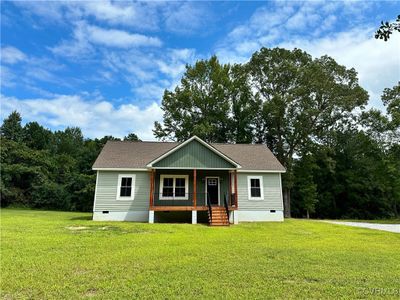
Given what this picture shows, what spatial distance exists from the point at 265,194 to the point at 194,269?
13205mm

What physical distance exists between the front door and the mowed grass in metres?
8.47

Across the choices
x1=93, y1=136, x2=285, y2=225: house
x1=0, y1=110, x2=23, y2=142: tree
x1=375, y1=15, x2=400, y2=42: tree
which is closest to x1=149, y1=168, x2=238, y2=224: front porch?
x1=93, y1=136, x2=285, y2=225: house

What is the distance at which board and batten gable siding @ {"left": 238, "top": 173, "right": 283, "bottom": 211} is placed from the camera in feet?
59.1

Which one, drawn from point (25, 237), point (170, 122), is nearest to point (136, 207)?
point (25, 237)

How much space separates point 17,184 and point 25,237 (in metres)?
29.7

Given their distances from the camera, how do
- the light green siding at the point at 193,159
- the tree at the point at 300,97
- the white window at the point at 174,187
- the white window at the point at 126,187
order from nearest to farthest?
the light green siding at the point at 193,159 → the white window at the point at 126,187 → the white window at the point at 174,187 → the tree at the point at 300,97

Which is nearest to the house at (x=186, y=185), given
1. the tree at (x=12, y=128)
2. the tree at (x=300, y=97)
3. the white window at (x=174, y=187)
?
the white window at (x=174, y=187)

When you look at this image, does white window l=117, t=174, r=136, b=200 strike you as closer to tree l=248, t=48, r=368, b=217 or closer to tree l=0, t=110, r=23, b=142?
tree l=248, t=48, r=368, b=217

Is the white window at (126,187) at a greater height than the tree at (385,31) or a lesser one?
lesser

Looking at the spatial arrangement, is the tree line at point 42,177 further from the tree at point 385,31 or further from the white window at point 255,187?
the tree at point 385,31

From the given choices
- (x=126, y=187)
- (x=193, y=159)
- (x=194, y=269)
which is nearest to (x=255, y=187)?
(x=193, y=159)

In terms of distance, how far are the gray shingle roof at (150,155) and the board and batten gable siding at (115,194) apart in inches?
27.7

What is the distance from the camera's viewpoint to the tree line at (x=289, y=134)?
28016mm

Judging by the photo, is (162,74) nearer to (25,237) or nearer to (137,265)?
(25,237)
